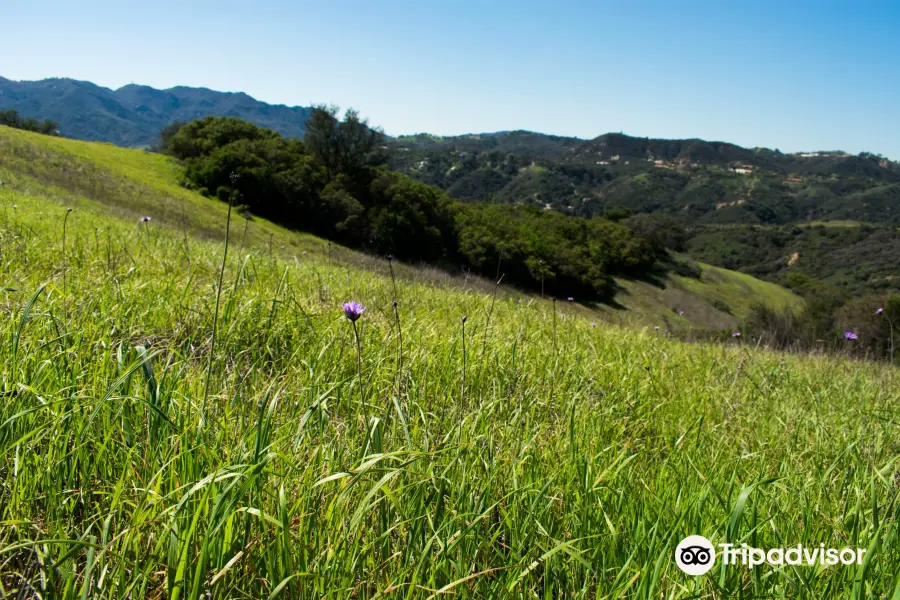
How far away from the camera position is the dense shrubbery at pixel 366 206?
34750 millimetres

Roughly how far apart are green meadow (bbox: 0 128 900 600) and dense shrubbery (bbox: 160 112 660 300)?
1125 inches

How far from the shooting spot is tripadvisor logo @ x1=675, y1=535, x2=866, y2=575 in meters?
1.33

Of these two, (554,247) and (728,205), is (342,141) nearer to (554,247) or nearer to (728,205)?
(554,247)

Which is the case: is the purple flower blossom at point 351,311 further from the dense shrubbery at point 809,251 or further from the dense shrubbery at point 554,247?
the dense shrubbery at point 809,251

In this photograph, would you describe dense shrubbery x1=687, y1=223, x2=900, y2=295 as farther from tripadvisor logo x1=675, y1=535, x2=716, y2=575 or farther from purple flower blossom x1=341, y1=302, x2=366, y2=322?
purple flower blossom x1=341, y1=302, x2=366, y2=322

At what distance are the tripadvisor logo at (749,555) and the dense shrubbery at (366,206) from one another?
2994 centimetres

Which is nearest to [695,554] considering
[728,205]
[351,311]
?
[351,311]

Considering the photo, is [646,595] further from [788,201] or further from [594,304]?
[788,201]

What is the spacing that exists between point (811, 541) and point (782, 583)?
35 cm

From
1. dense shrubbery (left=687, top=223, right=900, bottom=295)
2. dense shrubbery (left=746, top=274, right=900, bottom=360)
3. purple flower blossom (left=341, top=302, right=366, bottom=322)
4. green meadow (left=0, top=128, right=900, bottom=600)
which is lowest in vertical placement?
dense shrubbery (left=746, top=274, right=900, bottom=360)

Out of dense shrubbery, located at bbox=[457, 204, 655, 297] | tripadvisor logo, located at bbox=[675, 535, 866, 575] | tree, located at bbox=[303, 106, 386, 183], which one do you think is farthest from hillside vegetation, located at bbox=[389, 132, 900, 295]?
tripadvisor logo, located at bbox=[675, 535, 866, 575]

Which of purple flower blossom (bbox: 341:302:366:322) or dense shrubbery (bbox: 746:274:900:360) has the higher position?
purple flower blossom (bbox: 341:302:366:322)

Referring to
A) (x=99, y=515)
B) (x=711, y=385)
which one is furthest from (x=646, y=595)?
(x=711, y=385)

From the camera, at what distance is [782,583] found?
1.40 m
